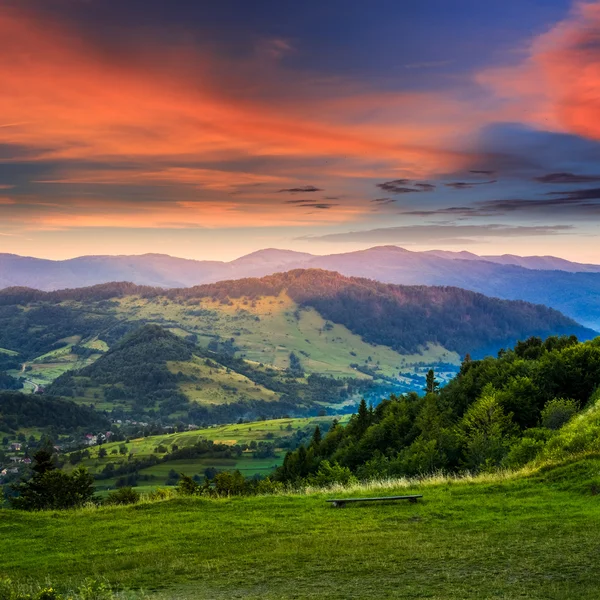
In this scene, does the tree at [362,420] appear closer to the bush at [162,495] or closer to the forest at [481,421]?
the forest at [481,421]

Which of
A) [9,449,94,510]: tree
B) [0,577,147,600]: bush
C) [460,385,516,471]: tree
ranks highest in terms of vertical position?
[0,577,147,600]: bush

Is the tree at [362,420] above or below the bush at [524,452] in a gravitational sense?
below

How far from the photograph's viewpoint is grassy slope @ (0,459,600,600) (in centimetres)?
1659

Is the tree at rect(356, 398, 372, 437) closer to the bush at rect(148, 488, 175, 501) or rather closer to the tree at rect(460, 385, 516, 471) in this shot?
the tree at rect(460, 385, 516, 471)

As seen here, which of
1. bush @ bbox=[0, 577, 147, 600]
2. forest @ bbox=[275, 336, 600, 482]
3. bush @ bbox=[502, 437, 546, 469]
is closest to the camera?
bush @ bbox=[0, 577, 147, 600]

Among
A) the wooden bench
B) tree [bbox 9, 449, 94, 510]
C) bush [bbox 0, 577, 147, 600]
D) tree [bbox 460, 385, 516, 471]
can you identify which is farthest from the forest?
tree [bbox 9, 449, 94, 510]

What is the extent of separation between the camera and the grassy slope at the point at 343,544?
1659cm

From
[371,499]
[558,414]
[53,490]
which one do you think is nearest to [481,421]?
[558,414]

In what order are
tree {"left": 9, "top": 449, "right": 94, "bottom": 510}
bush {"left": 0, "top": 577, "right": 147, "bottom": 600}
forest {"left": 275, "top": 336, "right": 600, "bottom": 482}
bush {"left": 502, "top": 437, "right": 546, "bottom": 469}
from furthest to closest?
1. forest {"left": 275, "top": 336, "right": 600, "bottom": 482}
2. tree {"left": 9, "top": 449, "right": 94, "bottom": 510}
3. bush {"left": 502, "top": 437, "right": 546, "bottom": 469}
4. bush {"left": 0, "top": 577, "right": 147, "bottom": 600}

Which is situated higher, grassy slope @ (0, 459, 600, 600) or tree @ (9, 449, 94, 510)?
grassy slope @ (0, 459, 600, 600)

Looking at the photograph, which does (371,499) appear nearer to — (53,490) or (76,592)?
(76,592)

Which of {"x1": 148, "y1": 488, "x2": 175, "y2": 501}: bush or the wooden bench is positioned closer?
the wooden bench

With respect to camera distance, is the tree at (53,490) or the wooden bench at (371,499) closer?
the wooden bench at (371,499)

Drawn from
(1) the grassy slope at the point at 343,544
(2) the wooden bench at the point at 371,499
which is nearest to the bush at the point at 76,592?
(1) the grassy slope at the point at 343,544
